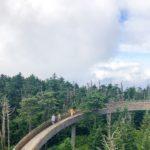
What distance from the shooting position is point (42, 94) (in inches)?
2859

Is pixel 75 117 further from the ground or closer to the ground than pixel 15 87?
closer to the ground

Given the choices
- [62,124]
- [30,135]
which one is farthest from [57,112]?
[30,135]

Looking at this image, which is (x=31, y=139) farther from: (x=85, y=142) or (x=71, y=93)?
(x=71, y=93)

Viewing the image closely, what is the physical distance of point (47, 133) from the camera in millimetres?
59500

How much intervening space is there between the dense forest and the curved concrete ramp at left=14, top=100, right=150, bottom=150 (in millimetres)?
1488

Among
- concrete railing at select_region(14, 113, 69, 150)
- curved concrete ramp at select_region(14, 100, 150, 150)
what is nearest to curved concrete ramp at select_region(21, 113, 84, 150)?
curved concrete ramp at select_region(14, 100, 150, 150)

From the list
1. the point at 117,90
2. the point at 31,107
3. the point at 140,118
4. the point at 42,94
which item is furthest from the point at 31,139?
the point at 117,90

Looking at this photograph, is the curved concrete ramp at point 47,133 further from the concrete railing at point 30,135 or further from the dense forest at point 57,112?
the dense forest at point 57,112

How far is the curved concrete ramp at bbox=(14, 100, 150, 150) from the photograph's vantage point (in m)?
53.2

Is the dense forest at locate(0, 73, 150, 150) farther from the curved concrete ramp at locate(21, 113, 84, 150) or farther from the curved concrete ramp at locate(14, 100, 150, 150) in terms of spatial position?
the curved concrete ramp at locate(21, 113, 84, 150)

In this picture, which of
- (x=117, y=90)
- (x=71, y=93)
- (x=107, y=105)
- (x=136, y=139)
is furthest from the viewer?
(x=117, y=90)

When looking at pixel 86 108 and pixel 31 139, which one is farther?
pixel 86 108

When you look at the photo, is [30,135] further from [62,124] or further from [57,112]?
[57,112]

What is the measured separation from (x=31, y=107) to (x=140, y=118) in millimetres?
24225
